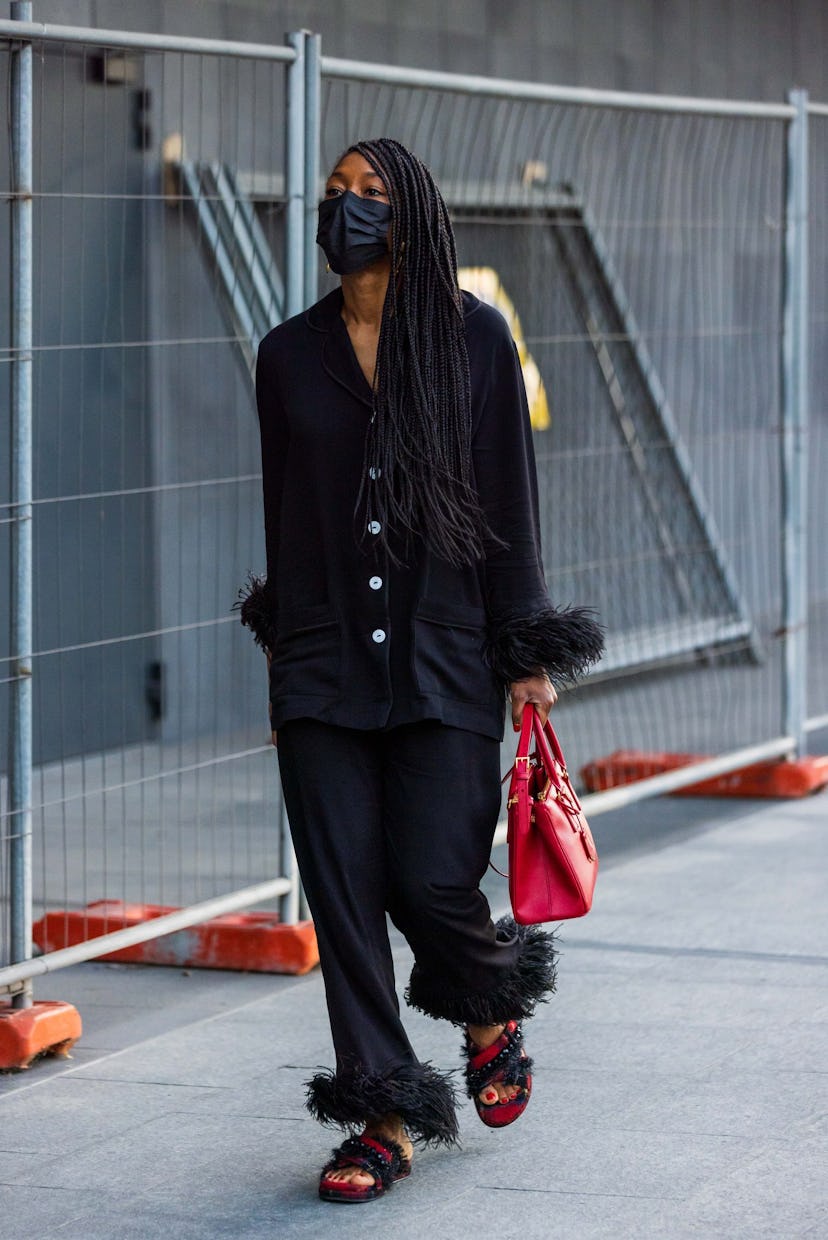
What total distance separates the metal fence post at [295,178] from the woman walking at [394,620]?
1.64 m

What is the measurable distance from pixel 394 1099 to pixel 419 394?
4.48ft

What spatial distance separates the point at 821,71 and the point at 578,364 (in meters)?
5.36

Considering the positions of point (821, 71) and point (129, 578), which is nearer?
point (129, 578)

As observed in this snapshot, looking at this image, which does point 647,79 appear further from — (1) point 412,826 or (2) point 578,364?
(1) point 412,826

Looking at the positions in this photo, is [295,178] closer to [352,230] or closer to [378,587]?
[352,230]

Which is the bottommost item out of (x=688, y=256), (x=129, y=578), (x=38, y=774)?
(x=38, y=774)

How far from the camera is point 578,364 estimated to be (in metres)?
10.9

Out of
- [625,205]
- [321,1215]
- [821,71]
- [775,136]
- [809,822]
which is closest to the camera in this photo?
[321,1215]

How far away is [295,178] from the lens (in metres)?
5.79

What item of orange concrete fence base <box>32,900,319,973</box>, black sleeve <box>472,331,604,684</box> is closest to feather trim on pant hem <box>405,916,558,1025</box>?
black sleeve <box>472,331,604,684</box>

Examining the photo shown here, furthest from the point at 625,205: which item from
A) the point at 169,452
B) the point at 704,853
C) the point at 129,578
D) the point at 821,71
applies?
the point at 704,853

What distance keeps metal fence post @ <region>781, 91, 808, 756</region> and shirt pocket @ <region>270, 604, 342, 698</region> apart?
4324 mm

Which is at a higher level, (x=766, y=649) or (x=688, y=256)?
(x=688, y=256)

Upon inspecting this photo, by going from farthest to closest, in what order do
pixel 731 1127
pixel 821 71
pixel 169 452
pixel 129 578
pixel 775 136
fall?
pixel 821 71, pixel 775 136, pixel 169 452, pixel 129 578, pixel 731 1127
